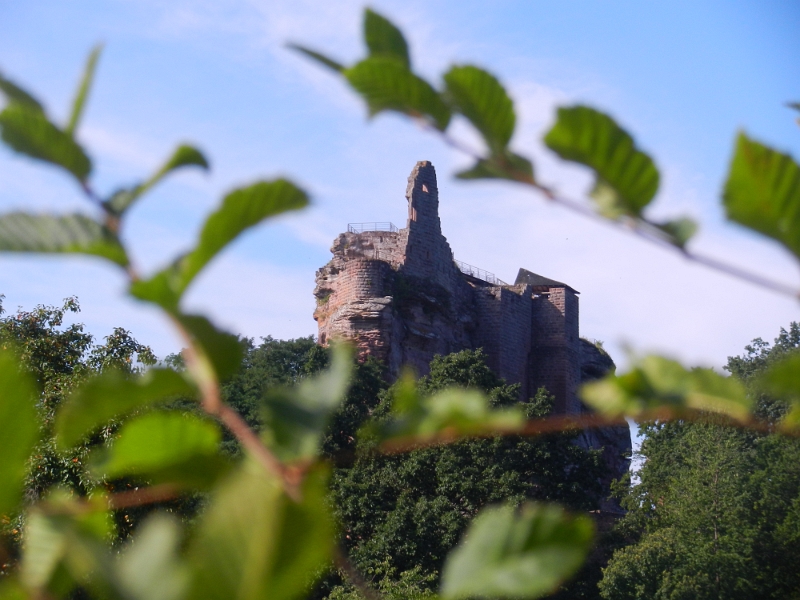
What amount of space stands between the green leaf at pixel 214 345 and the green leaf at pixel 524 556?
19cm

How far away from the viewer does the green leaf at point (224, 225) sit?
1.67 feet

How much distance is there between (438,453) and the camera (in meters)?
18.1

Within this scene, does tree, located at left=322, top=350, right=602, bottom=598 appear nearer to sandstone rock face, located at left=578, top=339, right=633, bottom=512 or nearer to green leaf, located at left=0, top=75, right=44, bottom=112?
sandstone rock face, located at left=578, top=339, right=633, bottom=512

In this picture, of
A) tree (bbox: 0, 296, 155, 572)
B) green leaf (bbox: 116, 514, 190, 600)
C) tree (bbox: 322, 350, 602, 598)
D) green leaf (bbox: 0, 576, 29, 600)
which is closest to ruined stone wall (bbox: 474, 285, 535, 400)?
tree (bbox: 322, 350, 602, 598)

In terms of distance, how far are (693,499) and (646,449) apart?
12.1 feet

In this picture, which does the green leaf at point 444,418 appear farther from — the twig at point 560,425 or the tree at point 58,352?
the tree at point 58,352

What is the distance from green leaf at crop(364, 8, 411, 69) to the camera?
658mm

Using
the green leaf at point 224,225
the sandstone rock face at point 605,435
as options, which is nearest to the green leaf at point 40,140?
the green leaf at point 224,225

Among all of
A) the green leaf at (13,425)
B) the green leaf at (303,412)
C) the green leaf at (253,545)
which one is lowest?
the green leaf at (13,425)

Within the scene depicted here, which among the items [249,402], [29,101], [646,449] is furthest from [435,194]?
[29,101]

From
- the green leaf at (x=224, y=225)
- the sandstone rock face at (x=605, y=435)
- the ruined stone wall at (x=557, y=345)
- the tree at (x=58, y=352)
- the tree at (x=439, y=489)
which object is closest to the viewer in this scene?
the green leaf at (x=224, y=225)

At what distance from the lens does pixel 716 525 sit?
17.7 meters

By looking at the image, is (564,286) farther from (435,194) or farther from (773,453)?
(773,453)

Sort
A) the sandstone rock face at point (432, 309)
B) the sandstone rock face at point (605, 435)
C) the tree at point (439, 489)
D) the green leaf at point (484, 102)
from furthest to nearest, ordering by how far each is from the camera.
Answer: the sandstone rock face at point (605, 435), the sandstone rock face at point (432, 309), the tree at point (439, 489), the green leaf at point (484, 102)
